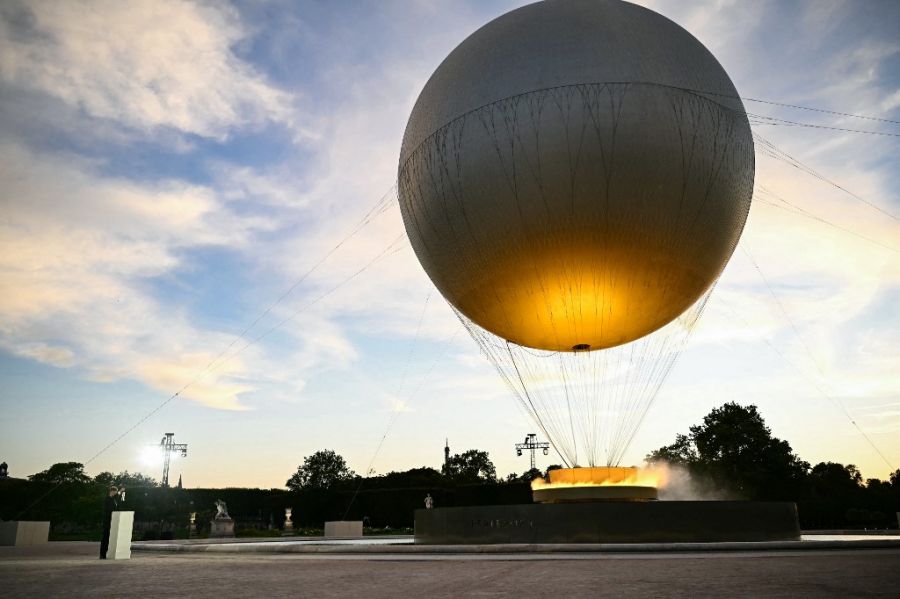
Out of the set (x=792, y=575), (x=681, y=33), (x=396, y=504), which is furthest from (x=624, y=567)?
(x=396, y=504)

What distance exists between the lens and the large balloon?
533 inches

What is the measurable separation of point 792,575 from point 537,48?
38.8ft

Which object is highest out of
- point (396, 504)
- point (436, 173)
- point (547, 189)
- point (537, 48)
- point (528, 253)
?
point (537, 48)

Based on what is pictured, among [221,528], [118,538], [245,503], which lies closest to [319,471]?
[245,503]

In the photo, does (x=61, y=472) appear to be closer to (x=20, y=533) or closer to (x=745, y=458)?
(x=20, y=533)

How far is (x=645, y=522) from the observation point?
1564 centimetres

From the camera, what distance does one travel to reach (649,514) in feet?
51.3

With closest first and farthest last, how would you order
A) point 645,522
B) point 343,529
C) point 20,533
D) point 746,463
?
point 645,522 < point 20,533 < point 343,529 < point 746,463

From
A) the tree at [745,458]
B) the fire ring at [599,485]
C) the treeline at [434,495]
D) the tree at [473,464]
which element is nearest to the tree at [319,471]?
the tree at [473,464]

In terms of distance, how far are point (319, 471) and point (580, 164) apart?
107 metres

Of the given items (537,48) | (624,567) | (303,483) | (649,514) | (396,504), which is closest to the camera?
(624,567)

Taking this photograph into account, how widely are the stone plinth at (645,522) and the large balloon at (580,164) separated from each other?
5.02 m

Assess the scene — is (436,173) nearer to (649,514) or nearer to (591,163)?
→ (591,163)

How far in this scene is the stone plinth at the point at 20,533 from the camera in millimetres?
26125
